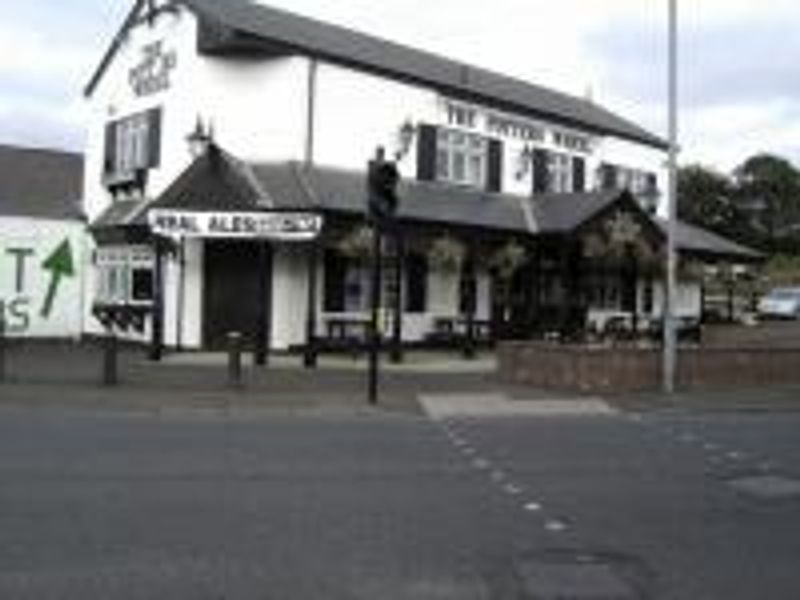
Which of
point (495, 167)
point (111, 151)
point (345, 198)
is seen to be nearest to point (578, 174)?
point (495, 167)

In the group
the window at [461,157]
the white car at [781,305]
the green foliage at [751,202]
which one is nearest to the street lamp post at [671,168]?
the window at [461,157]

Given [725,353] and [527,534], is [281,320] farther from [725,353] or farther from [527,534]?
[527,534]

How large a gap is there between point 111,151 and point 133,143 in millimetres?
1346

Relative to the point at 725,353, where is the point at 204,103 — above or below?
above

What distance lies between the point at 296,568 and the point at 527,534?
2.23 metres

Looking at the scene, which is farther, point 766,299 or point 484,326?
point 766,299

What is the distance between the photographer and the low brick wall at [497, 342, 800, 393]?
2542 centimetres

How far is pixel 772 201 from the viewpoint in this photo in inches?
3757

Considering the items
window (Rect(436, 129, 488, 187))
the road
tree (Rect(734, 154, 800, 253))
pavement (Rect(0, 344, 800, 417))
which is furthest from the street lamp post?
tree (Rect(734, 154, 800, 253))

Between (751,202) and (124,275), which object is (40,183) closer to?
(124,275)

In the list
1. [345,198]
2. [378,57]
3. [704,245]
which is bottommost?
[704,245]

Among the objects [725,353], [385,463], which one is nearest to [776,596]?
[385,463]

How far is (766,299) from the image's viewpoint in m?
60.0

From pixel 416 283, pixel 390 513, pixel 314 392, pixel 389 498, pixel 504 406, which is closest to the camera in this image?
pixel 390 513
